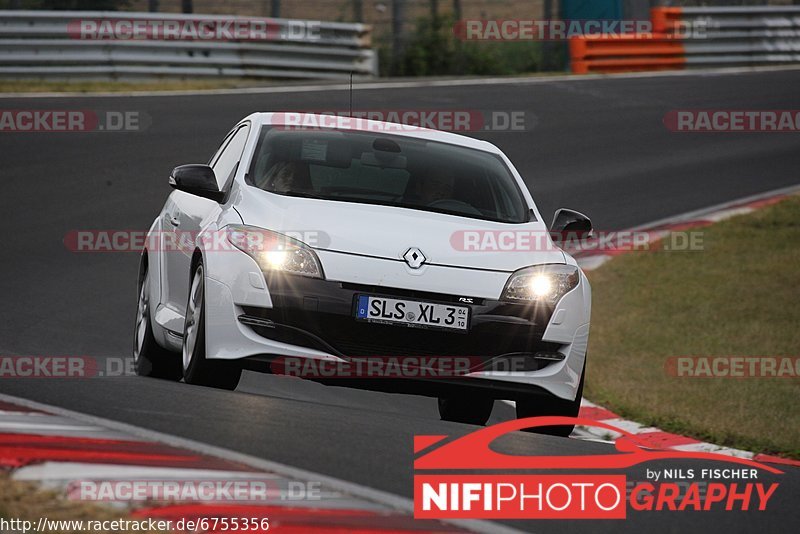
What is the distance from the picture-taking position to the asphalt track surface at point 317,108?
205 inches

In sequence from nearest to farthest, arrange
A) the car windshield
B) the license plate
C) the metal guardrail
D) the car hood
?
the license plate, the car hood, the car windshield, the metal guardrail

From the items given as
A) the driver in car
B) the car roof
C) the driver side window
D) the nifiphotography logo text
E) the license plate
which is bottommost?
the nifiphotography logo text

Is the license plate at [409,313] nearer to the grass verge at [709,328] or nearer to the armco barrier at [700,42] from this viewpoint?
the grass verge at [709,328]

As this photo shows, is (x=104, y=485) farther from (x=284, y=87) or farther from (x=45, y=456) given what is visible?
(x=284, y=87)

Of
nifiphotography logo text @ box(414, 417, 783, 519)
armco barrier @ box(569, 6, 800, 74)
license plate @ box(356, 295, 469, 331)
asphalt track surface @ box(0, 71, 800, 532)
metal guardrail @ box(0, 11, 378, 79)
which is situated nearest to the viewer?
nifiphotography logo text @ box(414, 417, 783, 519)

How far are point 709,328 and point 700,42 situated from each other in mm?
17109

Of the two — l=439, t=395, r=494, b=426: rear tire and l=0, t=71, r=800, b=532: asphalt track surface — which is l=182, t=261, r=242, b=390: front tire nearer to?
l=0, t=71, r=800, b=532: asphalt track surface

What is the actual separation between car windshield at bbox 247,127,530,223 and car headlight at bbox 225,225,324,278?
0.59 metres

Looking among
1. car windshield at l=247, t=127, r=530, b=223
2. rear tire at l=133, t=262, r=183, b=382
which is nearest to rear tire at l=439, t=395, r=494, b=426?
car windshield at l=247, t=127, r=530, b=223

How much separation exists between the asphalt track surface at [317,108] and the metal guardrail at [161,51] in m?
2.12

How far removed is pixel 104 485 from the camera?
13.8 feet

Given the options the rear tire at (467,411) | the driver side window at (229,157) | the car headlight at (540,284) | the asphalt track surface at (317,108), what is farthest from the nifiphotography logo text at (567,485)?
the driver side window at (229,157)

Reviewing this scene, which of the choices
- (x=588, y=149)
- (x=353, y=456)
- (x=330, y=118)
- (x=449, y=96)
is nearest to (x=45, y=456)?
(x=353, y=456)

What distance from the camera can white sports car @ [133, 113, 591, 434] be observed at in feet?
20.6
